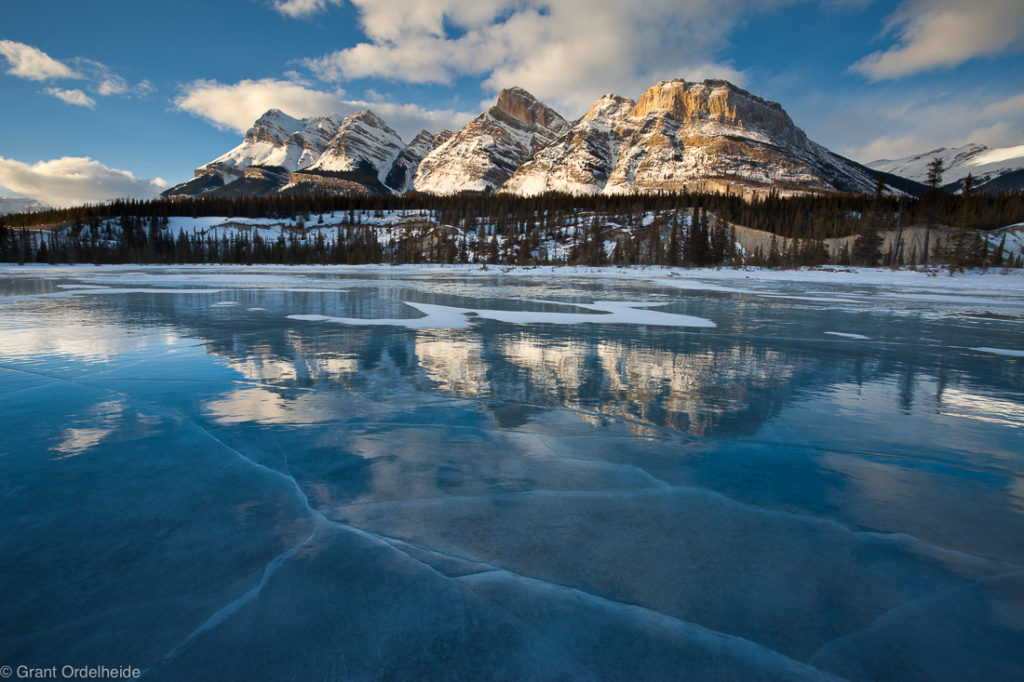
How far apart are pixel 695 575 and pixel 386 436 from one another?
8.63 ft

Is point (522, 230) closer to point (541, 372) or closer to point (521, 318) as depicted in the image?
point (521, 318)

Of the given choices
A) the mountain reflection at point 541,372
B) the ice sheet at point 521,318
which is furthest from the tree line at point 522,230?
the mountain reflection at point 541,372

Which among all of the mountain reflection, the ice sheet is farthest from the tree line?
the mountain reflection

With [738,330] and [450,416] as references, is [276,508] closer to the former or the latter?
[450,416]

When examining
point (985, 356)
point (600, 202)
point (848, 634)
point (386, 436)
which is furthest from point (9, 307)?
point (600, 202)

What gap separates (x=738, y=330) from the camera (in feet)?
35.9

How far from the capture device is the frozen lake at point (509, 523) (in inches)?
75.7

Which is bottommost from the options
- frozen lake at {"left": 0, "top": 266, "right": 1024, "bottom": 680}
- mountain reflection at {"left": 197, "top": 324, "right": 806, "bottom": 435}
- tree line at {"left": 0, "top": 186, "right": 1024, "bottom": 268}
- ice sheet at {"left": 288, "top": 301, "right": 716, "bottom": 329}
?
frozen lake at {"left": 0, "top": 266, "right": 1024, "bottom": 680}

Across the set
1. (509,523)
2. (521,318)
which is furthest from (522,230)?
(509,523)

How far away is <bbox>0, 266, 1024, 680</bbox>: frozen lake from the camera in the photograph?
1923mm

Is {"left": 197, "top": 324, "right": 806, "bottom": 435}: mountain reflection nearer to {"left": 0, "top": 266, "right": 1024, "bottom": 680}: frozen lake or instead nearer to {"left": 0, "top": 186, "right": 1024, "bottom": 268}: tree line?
{"left": 0, "top": 266, "right": 1024, "bottom": 680}: frozen lake

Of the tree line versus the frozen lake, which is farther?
the tree line

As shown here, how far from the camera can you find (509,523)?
9.12 ft

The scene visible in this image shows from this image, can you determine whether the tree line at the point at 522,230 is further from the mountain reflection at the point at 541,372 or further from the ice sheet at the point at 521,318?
the mountain reflection at the point at 541,372
